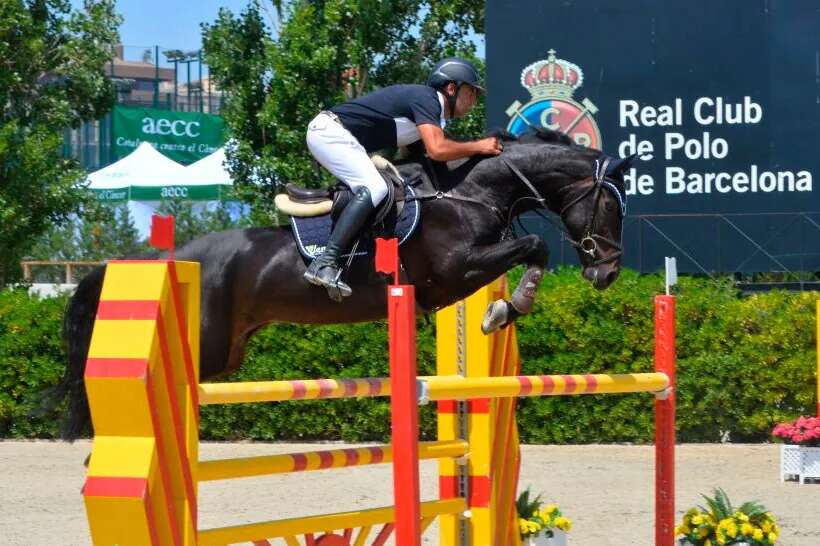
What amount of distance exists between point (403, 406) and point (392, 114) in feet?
6.17

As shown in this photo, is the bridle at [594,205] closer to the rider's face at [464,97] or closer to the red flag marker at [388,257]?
the rider's face at [464,97]

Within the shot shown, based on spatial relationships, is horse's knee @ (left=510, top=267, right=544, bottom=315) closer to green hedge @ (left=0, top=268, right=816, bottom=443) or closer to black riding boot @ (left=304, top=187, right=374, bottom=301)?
black riding boot @ (left=304, top=187, right=374, bottom=301)

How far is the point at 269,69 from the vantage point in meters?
15.0

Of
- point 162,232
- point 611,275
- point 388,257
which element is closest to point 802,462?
point 611,275

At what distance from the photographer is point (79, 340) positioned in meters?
4.98

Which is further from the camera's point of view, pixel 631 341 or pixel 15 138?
pixel 15 138

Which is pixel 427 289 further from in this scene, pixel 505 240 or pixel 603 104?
pixel 603 104

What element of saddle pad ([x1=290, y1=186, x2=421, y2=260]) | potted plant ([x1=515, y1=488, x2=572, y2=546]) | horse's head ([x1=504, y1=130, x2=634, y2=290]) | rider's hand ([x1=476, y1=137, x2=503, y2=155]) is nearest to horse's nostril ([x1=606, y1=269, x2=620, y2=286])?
horse's head ([x1=504, y1=130, x2=634, y2=290])

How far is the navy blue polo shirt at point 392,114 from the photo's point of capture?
4961 mm

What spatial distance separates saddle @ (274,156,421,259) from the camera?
16.5 ft

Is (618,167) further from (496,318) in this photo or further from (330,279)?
(330,279)

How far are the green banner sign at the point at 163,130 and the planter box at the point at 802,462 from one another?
2214cm

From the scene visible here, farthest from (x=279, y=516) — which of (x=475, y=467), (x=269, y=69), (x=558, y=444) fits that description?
(x=269, y=69)

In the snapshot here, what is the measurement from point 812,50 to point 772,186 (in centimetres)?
133
